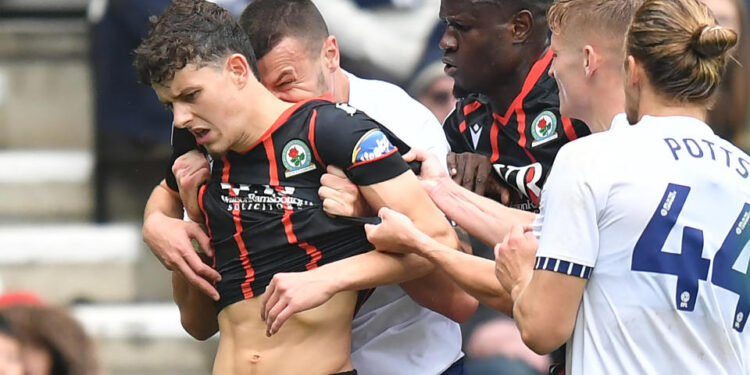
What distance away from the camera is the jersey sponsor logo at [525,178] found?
12.2 ft

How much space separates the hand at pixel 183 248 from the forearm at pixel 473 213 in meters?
0.60

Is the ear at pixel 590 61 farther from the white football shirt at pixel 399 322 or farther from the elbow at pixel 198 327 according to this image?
the elbow at pixel 198 327

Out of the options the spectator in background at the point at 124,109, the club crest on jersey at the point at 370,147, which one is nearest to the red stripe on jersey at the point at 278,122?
the club crest on jersey at the point at 370,147

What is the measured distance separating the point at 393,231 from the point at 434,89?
312 centimetres

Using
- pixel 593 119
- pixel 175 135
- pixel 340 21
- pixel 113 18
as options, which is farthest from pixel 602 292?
pixel 113 18

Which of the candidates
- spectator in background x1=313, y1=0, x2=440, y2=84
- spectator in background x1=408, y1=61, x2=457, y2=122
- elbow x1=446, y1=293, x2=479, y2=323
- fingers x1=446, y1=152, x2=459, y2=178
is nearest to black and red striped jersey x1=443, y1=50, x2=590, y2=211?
fingers x1=446, y1=152, x2=459, y2=178

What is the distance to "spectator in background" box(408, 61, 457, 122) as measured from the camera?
6168 millimetres

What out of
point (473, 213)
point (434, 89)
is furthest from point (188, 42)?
point (434, 89)

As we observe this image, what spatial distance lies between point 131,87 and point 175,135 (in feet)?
10.4

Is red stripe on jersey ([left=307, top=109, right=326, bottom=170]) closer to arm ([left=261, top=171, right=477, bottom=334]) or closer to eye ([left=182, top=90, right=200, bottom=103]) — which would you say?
arm ([left=261, top=171, right=477, bottom=334])

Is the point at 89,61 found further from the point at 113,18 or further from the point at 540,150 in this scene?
the point at 540,150

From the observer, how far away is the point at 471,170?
3.79m

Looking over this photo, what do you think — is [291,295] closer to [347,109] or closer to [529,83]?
[347,109]

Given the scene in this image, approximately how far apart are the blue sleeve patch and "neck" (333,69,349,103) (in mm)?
1075
